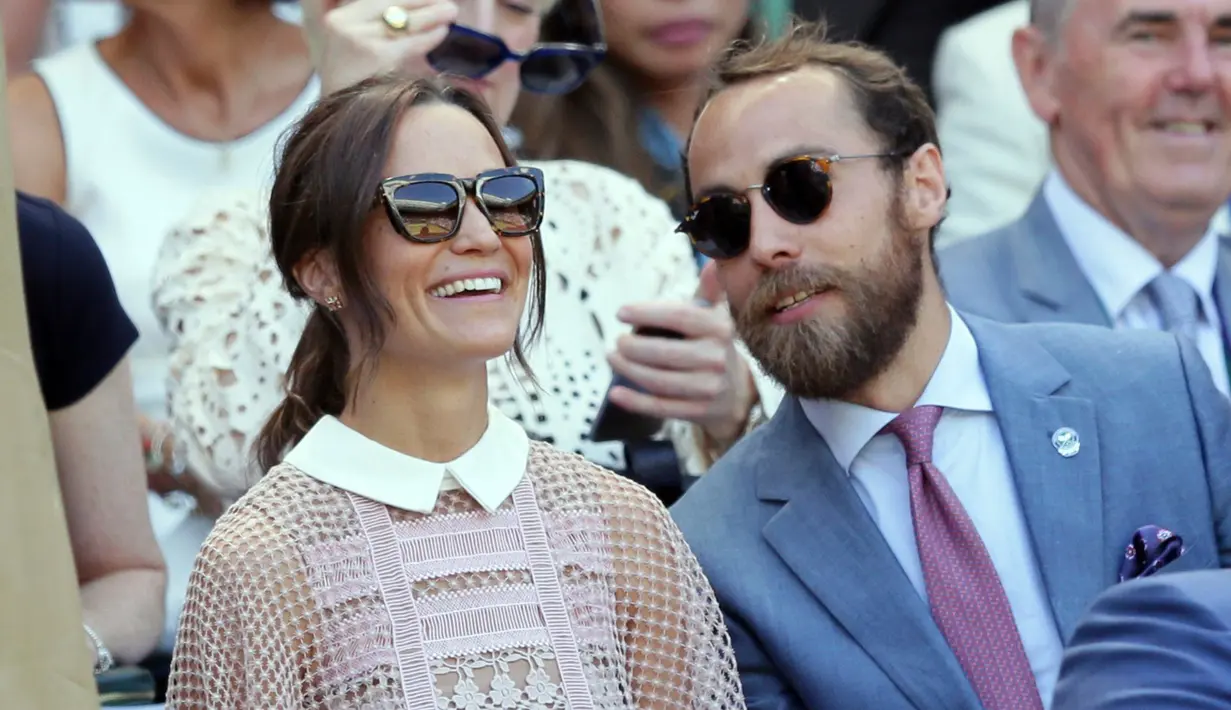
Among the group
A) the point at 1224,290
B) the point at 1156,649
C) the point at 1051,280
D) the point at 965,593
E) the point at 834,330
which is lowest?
the point at 1224,290

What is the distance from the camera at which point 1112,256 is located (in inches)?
159

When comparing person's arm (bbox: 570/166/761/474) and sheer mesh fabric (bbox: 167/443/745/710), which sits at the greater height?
sheer mesh fabric (bbox: 167/443/745/710)

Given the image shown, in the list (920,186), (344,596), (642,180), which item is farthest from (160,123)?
(344,596)

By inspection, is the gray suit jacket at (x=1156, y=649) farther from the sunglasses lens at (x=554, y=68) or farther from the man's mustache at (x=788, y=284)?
the sunglasses lens at (x=554, y=68)

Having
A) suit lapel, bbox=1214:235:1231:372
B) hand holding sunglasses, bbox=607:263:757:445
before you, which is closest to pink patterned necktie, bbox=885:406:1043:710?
hand holding sunglasses, bbox=607:263:757:445

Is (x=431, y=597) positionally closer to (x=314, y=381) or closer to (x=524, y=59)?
(x=314, y=381)

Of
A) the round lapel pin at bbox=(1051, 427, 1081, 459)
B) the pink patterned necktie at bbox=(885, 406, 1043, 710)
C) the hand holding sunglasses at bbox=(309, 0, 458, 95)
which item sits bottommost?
the pink patterned necktie at bbox=(885, 406, 1043, 710)

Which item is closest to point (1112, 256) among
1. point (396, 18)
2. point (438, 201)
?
point (396, 18)

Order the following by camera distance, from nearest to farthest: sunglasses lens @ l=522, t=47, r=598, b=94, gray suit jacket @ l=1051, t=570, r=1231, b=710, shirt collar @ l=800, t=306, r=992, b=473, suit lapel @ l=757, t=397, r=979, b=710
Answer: gray suit jacket @ l=1051, t=570, r=1231, b=710 < suit lapel @ l=757, t=397, r=979, b=710 < shirt collar @ l=800, t=306, r=992, b=473 < sunglasses lens @ l=522, t=47, r=598, b=94

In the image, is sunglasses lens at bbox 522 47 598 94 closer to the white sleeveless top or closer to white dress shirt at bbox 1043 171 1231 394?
the white sleeveless top

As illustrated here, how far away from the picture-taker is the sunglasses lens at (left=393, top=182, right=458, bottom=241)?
7.63ft

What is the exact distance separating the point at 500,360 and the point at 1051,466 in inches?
37.6

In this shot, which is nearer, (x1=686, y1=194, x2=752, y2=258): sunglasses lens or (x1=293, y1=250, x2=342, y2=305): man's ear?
(x1=293, y1=250, x2=342, y2=305): man's ear

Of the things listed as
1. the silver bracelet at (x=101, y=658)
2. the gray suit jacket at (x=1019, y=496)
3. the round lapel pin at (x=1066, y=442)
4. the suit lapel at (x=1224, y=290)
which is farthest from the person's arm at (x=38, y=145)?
the suit lapel at (x=1224, y=290)
